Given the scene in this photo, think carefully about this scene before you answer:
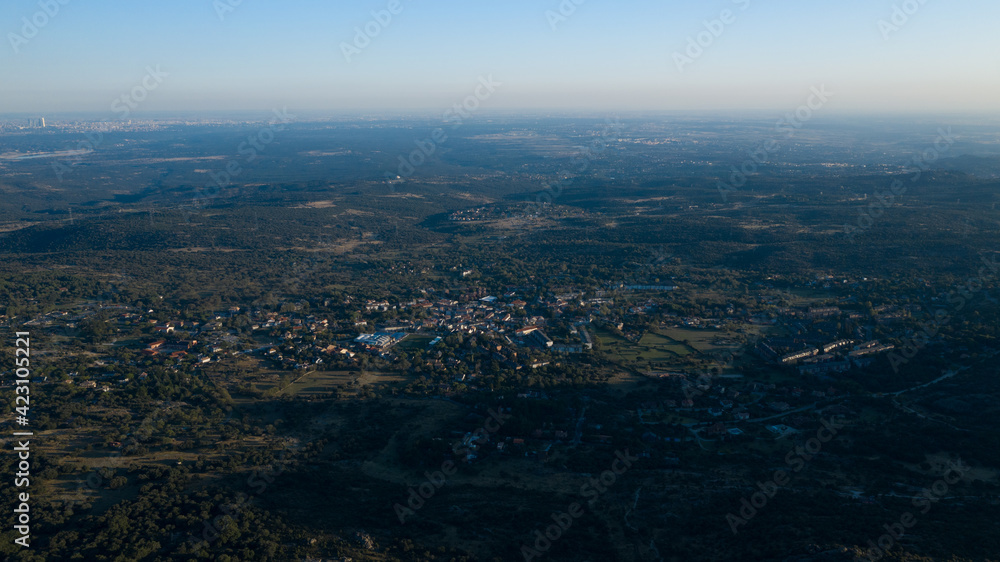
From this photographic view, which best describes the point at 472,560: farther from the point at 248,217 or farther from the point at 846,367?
the point at 248,217

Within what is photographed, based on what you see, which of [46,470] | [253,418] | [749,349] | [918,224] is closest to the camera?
[46,470]

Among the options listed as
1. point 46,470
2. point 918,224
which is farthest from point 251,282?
point 918,224

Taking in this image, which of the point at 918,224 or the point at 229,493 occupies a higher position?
the point at 918,224

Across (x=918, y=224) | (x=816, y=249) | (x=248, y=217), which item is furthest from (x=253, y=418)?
(x=918, y=224)

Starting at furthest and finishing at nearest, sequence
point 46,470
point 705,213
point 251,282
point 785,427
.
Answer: point 705,213
point 251,282
point 785,427
point 46,470

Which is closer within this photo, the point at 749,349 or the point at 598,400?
the point at 598,400

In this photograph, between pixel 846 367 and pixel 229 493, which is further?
pixel 846 367

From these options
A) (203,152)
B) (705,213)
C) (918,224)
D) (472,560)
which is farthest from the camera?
(203,152)

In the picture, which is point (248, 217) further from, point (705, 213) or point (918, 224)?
point (918, 224)

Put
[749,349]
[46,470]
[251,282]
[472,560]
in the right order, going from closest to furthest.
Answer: [472,560], [46,470], [749,349], [251,282]
